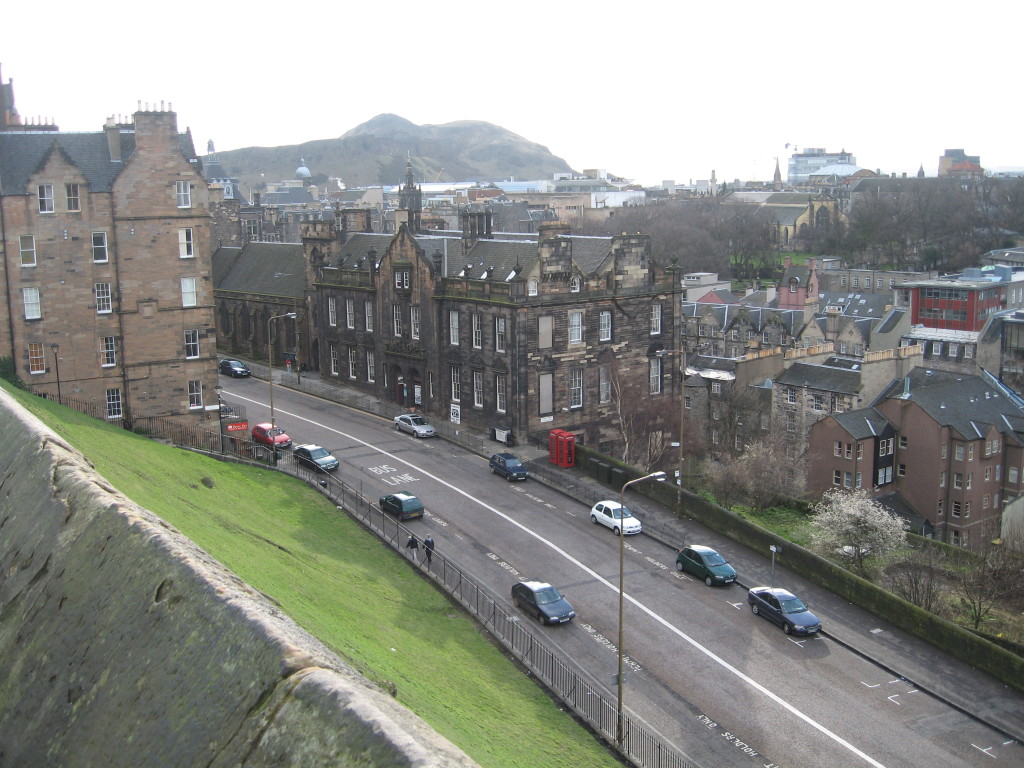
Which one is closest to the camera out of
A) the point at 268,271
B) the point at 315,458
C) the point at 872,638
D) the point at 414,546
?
the point at 872,638

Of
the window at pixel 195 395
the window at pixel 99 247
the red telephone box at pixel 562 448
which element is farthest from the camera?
the red telephone box at pixel 562 448

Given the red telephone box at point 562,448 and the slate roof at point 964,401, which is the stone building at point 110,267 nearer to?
the red telephone box at point 562,448

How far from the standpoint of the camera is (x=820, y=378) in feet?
244

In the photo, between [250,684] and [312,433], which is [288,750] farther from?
[312,433]

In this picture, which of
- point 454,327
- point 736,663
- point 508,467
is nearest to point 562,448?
point 508,467

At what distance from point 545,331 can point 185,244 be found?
2025cm

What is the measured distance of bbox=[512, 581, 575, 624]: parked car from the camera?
33.2 meters

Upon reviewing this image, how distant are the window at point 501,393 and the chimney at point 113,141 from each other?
23450 millimetres

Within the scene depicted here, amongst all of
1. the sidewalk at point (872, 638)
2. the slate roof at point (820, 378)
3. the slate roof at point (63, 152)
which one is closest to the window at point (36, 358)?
the slate roof at point (63, 152)

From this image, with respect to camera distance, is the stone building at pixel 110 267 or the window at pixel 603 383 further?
the window at pixel 603 383

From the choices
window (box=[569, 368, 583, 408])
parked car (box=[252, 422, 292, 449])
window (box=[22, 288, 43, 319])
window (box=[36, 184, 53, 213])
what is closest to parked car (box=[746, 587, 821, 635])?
window (box=[569, 368, 583, 408])

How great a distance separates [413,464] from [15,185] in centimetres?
2302

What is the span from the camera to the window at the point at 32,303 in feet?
146

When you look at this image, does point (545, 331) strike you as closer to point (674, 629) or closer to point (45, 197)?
point (674, 629)
